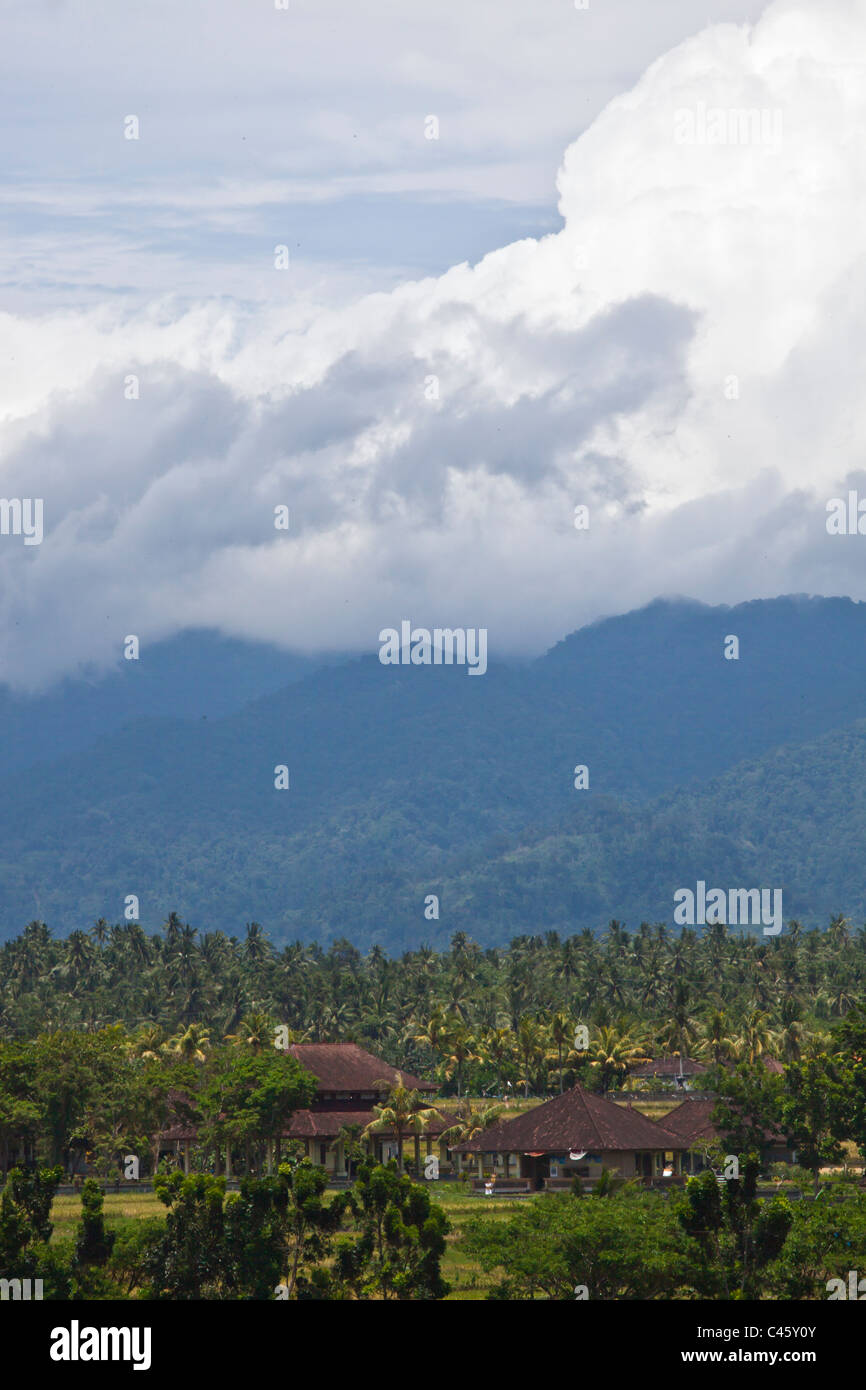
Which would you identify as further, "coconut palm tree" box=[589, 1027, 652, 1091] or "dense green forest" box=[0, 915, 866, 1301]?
"coconut palm tree" box=[589, 1027, 652, 1091]

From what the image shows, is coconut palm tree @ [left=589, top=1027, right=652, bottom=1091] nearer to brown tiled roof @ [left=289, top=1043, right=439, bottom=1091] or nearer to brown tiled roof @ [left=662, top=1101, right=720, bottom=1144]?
brown tiled roof @ [left=289, top=1043, right=439, bottom=1091]

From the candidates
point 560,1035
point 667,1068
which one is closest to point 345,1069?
point 560,1035

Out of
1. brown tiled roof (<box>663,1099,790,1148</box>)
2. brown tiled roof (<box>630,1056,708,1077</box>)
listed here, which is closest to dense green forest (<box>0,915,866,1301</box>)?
brown tiled roof (<box>630,1056,708,1077</box>)

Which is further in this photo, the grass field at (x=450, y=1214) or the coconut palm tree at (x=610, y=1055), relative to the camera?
the coconut palm tree at (x=610, y=1055)

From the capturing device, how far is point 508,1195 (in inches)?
3583

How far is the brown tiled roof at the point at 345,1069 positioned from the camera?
105312 mm

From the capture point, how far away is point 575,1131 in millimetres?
92938

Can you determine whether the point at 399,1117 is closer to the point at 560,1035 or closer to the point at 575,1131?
the point at 575,1131

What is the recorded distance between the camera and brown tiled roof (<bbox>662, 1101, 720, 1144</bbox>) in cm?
9456

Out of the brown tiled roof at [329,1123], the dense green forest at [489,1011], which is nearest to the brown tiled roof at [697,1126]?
the brown tiled roof at [329,1123]

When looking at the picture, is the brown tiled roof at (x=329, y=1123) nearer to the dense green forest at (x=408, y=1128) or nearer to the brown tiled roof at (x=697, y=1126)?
the dense green forest at (x=408, y=1128)

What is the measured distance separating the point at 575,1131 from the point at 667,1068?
52.1m

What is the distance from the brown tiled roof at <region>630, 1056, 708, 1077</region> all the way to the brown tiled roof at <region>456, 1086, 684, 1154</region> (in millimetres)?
45367

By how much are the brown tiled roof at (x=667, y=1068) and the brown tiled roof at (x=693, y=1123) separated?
3993cm
